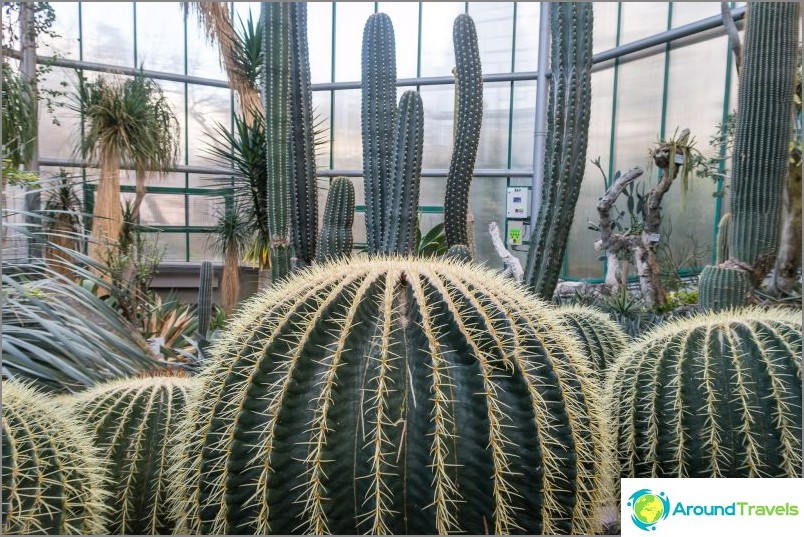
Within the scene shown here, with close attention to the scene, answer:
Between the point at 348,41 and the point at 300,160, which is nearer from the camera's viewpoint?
the point at 300,160

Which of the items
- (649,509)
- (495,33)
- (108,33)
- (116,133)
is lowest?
(649,509)

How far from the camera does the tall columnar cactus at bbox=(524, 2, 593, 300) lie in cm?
361

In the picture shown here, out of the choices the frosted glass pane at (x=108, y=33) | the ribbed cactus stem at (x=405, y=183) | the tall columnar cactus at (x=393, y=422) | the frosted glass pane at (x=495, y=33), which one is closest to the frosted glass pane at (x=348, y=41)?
the frosted glass pane at (x=495, y=33)

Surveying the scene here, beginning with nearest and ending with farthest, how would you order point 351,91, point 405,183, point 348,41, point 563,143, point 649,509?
point 649,509
point 563,143
point 405,183
point 348,41
point 351,91

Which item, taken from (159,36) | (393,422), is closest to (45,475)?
(393,422)

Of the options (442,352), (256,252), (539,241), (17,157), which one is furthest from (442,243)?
(442,352)

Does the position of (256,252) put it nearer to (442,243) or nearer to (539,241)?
(442,243)

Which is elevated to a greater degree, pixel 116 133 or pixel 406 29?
pixel 406 29

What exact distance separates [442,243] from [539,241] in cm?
465

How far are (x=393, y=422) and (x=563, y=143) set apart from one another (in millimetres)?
2960

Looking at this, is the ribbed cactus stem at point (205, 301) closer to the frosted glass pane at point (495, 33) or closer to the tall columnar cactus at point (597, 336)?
the tall columnar cactus at point (597, 336)

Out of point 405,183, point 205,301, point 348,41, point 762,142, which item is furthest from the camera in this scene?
point 348,41

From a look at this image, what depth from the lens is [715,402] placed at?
1574 mm

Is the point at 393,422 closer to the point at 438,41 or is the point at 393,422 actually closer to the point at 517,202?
the point at 517,202
